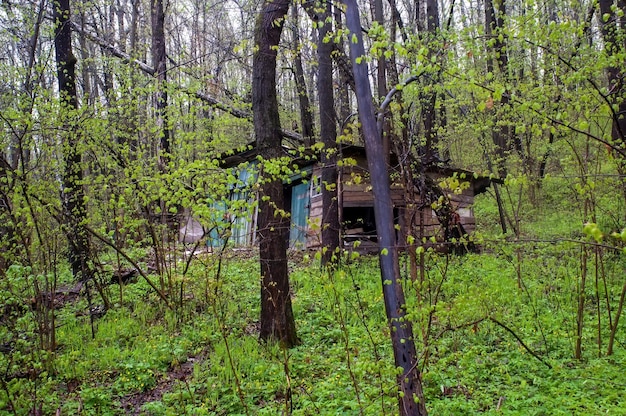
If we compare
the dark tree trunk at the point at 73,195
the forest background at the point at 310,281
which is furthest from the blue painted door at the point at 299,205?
the dark tree trunk at the point at 73,195

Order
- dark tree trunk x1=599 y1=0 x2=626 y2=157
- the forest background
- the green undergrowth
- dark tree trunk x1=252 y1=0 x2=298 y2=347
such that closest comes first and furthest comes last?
dark tree trunk x1=599 y1=0 x2=626 y2=157, the forest background, the green undergrowth, dark tree trunk x1=252 y1=0 x2=298 y2=347

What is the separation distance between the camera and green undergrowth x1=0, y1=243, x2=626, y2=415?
3.93 m

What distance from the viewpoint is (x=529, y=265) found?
28.6 feet

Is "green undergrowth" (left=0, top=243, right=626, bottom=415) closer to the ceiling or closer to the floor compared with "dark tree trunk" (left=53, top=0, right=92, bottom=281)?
closer to the floor

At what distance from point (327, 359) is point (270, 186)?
2125 millimetres

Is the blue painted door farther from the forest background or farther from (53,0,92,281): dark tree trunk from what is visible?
(53,0,92,281): dark tree trunk

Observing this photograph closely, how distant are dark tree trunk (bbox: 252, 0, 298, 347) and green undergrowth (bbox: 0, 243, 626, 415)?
388mm

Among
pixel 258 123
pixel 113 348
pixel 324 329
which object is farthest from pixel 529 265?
pixel 113 348

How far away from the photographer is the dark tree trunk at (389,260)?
132 inches

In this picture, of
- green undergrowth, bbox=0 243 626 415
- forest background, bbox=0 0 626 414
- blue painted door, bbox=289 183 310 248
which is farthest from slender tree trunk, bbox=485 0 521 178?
blue painted door, bbox=289 183 310 248

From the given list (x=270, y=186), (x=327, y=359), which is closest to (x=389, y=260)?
(x=327, y=359)

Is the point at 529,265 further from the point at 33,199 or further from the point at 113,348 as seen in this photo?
the point at 33,199

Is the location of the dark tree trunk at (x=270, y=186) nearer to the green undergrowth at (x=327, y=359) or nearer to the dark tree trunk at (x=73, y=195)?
the green undergrowth at (x=327, y=359)

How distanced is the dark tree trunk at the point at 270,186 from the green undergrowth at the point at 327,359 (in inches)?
15.3
